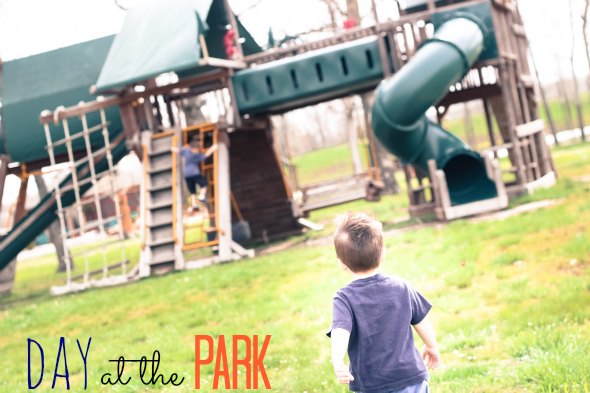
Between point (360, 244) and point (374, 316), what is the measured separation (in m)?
0.33

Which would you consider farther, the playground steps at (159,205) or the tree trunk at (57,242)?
the tree trunk at (57,242)

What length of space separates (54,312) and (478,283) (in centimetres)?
608

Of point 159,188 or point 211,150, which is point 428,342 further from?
point 211,150

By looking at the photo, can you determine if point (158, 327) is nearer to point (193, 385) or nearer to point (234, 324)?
point (234, 324)

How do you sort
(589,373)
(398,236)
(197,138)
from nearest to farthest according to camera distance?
(589,373)
(398,236)
(197,138)

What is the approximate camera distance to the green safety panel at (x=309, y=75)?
14.3m

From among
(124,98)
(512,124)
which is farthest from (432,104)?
(124,98)

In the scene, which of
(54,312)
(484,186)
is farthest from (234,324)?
(484,186)

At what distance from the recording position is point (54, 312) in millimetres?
10797

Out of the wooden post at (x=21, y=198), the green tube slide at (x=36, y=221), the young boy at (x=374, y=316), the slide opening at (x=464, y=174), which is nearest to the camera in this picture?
the young boy at (x=374, y=316)

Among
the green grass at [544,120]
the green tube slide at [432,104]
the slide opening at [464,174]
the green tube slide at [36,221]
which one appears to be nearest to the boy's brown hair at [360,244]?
the green tube slide at [432,104]

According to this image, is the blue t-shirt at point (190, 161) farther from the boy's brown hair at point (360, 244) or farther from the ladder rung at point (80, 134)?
the boy's brown hair at point (360, 244)

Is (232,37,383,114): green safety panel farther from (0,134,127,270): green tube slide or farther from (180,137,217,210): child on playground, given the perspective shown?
(0,134,127,270): green tube slide

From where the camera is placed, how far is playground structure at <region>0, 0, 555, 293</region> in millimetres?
13008
